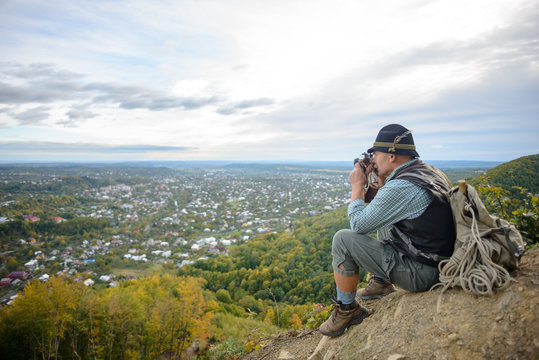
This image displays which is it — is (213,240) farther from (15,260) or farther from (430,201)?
(430,201)

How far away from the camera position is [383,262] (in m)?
2.44

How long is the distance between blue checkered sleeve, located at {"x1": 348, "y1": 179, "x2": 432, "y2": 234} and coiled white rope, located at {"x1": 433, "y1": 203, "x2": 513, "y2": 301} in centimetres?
33

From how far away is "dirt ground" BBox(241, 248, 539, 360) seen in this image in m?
1.65

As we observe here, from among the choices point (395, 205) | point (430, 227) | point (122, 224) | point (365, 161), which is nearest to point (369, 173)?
point (365, 161)

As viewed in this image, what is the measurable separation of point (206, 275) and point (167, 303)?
12.5m

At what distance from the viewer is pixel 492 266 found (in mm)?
1935

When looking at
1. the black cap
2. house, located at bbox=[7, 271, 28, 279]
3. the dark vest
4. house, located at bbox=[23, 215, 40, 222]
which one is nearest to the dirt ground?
the dark vest

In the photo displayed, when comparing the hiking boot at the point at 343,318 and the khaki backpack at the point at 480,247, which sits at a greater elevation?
the khaki backpack at the point at 480,247

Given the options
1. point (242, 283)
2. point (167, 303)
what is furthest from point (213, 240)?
point (167, 303)

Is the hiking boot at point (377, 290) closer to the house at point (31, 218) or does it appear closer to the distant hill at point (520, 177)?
the distant hill at point (520, 177)

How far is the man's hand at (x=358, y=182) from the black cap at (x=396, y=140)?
332mm

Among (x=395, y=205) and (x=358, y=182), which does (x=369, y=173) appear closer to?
(x=358, y=182)

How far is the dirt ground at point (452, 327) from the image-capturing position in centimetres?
165

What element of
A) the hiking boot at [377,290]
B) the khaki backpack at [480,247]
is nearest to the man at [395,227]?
the khaki backpack at [480,247]
